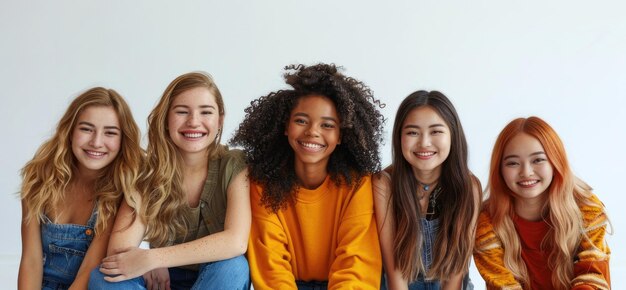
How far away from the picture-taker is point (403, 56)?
4.87 metres

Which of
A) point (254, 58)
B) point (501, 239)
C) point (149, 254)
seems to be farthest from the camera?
point (254, 58)

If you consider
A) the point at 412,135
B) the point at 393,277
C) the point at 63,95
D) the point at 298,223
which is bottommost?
the point at 393,277

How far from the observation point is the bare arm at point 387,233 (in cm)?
281

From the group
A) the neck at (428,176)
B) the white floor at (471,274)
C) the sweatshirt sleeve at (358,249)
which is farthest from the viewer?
the white floor at (471,274)

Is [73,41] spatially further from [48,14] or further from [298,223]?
[298,223]

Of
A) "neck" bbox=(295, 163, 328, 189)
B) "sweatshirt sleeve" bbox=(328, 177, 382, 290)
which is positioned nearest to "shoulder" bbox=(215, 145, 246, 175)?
"neck" bbox=(295, 163, 328, 189)

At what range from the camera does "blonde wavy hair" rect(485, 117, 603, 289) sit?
2775mm

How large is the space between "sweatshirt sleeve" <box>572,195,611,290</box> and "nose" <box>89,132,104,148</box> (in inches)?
73.5

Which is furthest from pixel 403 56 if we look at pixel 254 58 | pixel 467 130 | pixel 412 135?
pixel 412 135

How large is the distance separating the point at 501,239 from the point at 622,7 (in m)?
3.01

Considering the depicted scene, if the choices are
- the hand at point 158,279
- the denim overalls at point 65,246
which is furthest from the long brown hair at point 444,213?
the denim overalls at point 65,246

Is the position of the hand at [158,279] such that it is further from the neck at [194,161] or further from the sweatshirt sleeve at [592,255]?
the sweatshirt sleeve at [592,255]

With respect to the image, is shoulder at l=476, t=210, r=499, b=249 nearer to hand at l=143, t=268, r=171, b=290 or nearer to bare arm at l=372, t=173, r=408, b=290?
bare arm at l=372, t=173, r=408, b=290

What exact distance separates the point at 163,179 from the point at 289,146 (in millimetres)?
512
